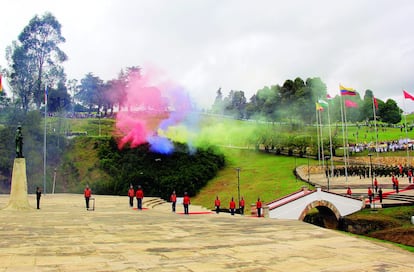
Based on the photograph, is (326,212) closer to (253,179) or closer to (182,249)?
(253,179)

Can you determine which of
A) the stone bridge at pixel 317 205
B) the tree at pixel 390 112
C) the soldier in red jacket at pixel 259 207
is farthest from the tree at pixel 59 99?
the tree at pixel 390 112

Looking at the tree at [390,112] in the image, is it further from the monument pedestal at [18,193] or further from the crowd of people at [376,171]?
the monument pedestal at [18,193]

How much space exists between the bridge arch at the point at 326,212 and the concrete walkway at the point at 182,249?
13431 millimetres

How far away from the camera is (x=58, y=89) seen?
66.6 m

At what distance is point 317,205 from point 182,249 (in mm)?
21477

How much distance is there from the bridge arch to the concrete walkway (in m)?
13.4

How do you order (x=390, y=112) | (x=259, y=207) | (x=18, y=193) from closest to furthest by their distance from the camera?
(x=18, y=193)
(x=259, y=207)
(x=390, y=112)

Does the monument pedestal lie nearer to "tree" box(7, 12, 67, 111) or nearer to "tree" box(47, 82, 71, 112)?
"tree" box(7, 12, 67, 111)

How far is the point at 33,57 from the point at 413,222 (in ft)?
165

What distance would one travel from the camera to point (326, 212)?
3147 cm

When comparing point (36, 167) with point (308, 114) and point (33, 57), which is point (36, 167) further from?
point (308, 114)

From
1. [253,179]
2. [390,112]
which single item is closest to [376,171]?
[253,179]

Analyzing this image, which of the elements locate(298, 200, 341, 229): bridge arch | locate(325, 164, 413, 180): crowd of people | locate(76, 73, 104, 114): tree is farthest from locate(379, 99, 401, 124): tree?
locate(298, 200, 341, 229): bridge arch

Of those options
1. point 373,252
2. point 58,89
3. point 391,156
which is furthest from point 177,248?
point 58,89
